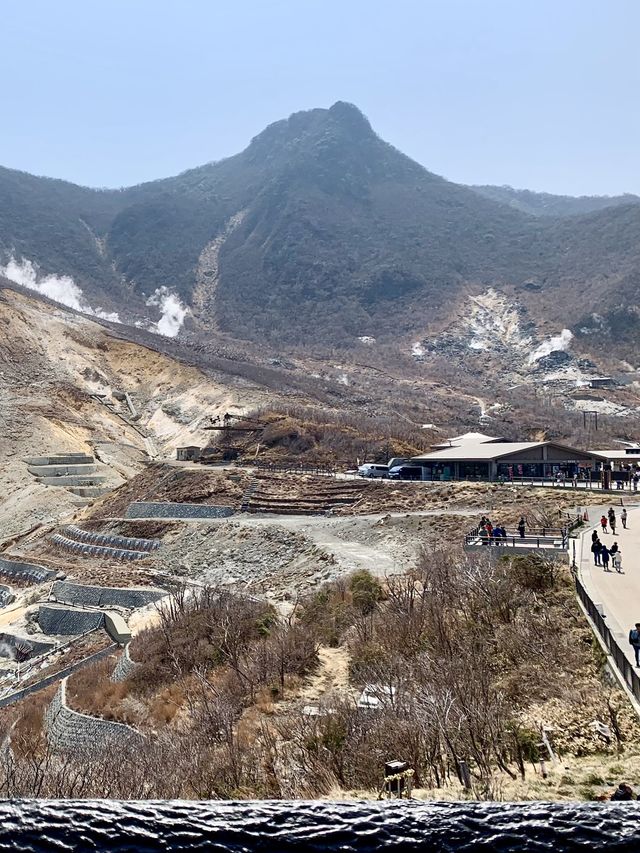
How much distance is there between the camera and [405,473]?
4400cm

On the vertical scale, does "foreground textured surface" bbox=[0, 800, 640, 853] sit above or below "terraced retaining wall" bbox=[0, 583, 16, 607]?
above

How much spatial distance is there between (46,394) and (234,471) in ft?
120

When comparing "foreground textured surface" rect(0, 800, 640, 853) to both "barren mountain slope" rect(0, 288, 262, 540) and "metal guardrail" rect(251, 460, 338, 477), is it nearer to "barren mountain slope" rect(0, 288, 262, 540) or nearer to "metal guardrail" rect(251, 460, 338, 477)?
"metal guardrail" rect(251, 460, 338, 477)

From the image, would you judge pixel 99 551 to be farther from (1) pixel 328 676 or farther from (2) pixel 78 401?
(2) pixel 78 401

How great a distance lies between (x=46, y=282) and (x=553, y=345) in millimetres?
105470

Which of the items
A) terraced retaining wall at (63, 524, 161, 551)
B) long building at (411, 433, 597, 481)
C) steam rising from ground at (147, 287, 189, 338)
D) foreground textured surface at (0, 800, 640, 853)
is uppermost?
steam rising from ground at (147, 287, 189, 338)

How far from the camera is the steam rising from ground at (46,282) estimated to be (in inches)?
6191

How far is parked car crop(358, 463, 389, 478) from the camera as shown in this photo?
45125 mm

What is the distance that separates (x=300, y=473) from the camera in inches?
1861

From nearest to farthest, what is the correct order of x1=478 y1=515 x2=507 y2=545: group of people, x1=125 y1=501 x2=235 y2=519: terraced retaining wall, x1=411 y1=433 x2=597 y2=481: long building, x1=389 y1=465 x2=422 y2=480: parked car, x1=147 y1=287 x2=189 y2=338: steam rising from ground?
x1=478 y1=515 x2=507 y2=545: group of people, x1=411 y1=433 x2=597 y2=481: long building, x1=125 y1=501 x2=235 y2=519: terraced retaining wall, x1=389 y1=465 x2=422 y2=480: parked car, x1=147 y1=287 x2=189 y2=338: steam rising from ground

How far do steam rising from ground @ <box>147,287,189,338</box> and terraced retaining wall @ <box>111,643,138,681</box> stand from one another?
411ft

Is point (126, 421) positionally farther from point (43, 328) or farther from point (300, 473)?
point (300, 473)

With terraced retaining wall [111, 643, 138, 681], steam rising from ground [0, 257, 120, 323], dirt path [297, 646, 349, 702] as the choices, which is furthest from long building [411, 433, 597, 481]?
steam rising from ground [0, 257, 120, 323]

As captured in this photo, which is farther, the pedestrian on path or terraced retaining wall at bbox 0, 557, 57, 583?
terraced retaining wall at bbox 0, 557, 57, 583
